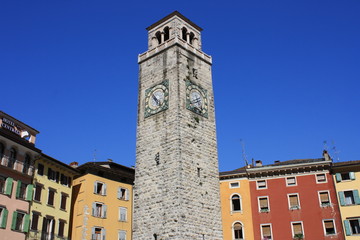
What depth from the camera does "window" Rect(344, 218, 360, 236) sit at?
3003 cm

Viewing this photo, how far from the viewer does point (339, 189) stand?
1246 inches

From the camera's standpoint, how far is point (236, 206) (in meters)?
33.9

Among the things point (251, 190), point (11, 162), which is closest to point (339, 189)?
point (251, 190)

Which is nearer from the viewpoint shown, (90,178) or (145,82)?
(145,82)

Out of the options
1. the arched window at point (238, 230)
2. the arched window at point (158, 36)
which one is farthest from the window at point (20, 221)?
the arched window at point (238, 230)

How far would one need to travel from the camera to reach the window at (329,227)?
101 ft


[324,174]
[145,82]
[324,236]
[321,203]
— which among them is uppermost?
[145,82]

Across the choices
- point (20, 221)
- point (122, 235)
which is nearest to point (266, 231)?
point (122, 235)

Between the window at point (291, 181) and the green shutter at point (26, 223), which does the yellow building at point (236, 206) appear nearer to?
the window at point (291, 181)

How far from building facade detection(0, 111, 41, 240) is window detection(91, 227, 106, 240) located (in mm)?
5711

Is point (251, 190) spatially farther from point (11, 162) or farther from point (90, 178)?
point (11, 162)

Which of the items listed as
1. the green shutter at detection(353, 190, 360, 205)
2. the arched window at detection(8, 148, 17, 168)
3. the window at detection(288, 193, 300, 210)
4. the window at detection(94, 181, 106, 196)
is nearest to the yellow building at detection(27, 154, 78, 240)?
the window at detection(94, 181, 106, 196)

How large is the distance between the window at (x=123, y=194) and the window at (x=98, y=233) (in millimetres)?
3644

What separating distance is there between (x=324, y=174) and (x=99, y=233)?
17.8 meters
